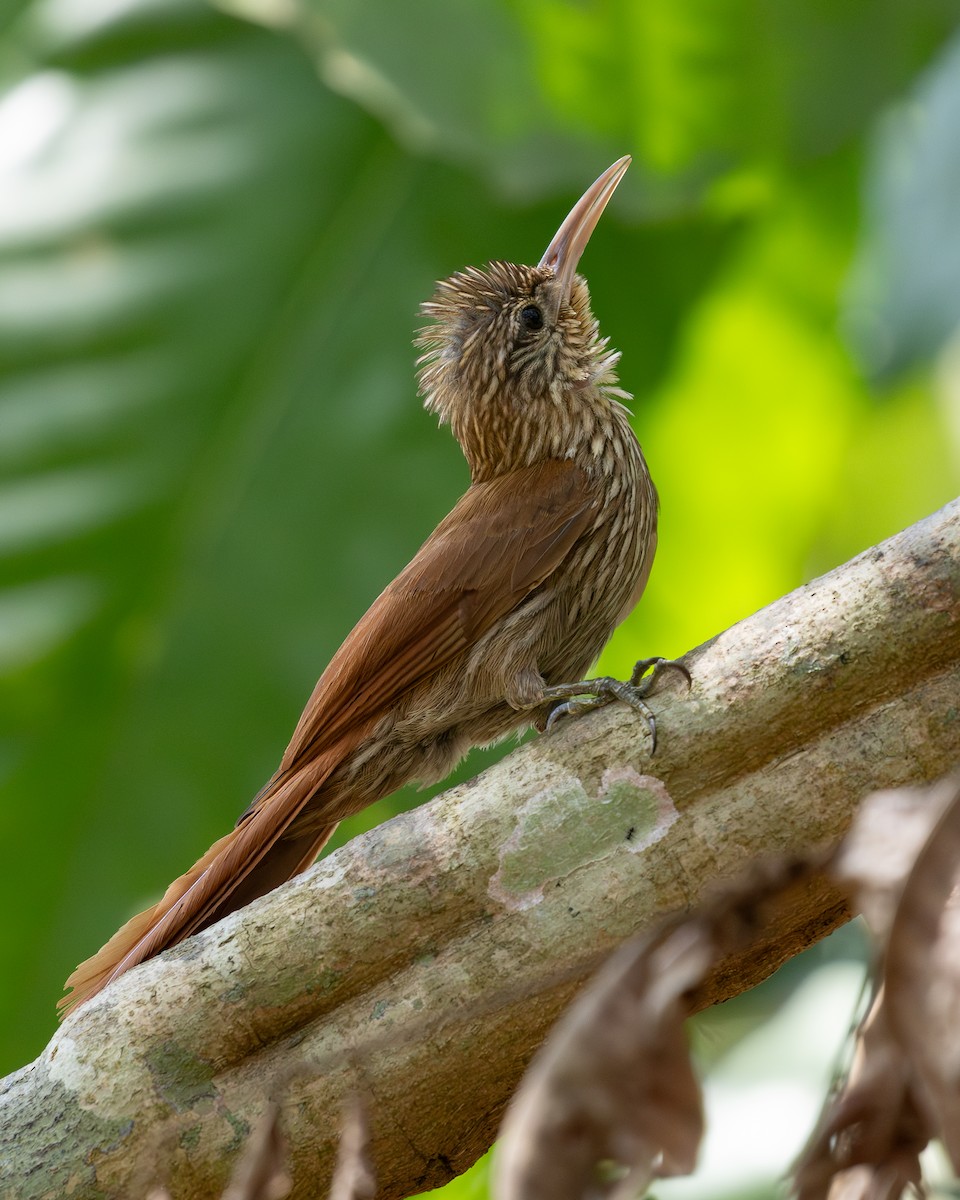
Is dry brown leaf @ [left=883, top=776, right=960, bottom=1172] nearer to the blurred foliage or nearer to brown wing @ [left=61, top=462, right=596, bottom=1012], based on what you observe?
brown wing @ [left=61, top=462, right=596, bottom=1012]

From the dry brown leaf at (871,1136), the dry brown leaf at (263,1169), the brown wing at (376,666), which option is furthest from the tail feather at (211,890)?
the dry brown leaf at (871,1136)

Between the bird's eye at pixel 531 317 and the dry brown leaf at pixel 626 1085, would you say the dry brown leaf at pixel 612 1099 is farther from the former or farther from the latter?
the bird's eye at pixel 531 317

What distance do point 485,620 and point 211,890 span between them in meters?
0.61

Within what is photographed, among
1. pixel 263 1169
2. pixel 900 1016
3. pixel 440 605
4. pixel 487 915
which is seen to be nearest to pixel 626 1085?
pixel 900 1016

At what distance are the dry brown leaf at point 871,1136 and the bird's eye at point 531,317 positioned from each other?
201 centimetres

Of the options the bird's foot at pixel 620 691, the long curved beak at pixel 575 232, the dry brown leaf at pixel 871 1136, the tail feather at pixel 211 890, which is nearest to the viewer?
the dry brown leaf at pixel 871 1136

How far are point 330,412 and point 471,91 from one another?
0.85 meters

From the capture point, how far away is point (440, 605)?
7.62 ft

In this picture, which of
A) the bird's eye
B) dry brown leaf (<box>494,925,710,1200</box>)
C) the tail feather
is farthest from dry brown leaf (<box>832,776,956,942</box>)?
the bird's eye

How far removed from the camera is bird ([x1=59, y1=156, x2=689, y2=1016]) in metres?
2.20

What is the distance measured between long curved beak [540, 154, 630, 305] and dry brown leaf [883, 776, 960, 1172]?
6.74ft

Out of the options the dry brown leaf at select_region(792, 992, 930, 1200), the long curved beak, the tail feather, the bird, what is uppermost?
the long curved beak

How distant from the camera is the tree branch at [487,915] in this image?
5.41ft

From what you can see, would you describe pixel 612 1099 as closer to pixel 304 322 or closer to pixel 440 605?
pixel 440 605
